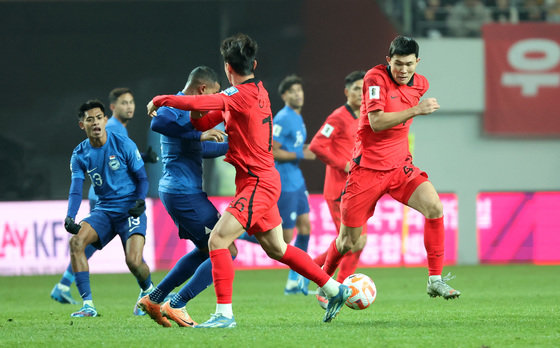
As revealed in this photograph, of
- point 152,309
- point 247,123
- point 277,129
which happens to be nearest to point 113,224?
point 152,309

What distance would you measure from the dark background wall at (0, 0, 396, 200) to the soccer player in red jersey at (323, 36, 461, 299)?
9.15 metres

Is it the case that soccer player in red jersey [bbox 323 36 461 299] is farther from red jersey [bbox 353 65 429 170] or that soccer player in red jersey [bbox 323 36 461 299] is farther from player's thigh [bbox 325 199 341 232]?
player's thigh [bbox 325 199 341 232]

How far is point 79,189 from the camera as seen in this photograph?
25.3 ft

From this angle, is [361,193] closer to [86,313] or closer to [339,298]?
[339,298]

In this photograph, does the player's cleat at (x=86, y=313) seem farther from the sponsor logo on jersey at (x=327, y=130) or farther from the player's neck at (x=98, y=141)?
the sponsor logo on jersey at (x=327, y=130)

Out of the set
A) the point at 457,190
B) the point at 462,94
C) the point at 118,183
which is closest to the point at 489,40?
the point at 462,94

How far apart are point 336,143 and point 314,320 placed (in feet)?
9.33

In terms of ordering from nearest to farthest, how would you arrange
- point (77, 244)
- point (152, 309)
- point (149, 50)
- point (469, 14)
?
point (152, 309) < point (77, 244) < point (149, 50) < point (469, 14)

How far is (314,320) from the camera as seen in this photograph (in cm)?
682

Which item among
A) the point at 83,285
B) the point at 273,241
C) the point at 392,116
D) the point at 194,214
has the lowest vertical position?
the point at 83,285

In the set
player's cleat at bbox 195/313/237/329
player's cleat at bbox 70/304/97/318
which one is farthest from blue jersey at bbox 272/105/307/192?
player's cleat at bbox 195/313/237/329

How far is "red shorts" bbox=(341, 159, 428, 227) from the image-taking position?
6809 mm

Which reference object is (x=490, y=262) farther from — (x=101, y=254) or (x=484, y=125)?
(x=101, y=254)

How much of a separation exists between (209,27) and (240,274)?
5.24m
